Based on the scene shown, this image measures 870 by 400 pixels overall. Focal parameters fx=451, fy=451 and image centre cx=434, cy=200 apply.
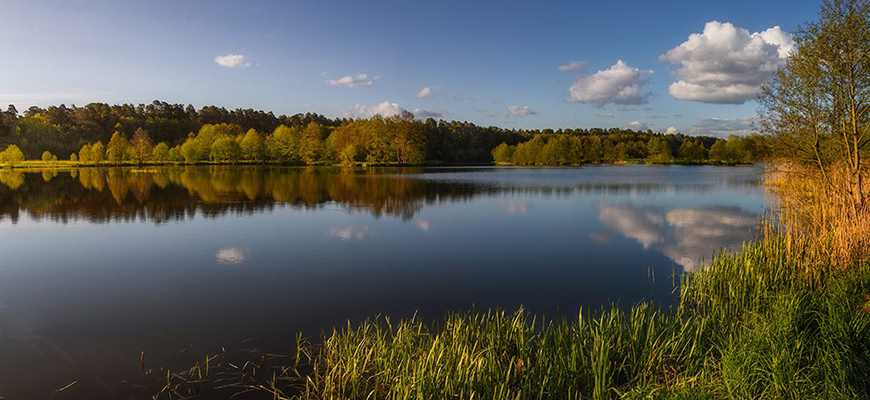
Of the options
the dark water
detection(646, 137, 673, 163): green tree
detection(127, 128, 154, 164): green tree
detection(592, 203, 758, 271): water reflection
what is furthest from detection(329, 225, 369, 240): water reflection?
detection(646, 137, 673, 163): green tree

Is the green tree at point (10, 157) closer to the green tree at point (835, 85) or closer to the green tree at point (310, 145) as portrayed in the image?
the green tree at point (310, 145)

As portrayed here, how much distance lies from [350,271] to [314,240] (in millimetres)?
4804

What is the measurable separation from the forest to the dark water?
60.8m

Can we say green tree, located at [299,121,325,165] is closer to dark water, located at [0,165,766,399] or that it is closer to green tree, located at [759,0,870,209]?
dark water, located at [0,165,766,399]

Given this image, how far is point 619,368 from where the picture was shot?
218 inches

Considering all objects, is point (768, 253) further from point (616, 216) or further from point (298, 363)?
point (616, 216)

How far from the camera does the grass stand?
477cm

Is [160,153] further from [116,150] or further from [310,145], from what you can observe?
[310,145]

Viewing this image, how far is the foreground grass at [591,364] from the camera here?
15.6 feet

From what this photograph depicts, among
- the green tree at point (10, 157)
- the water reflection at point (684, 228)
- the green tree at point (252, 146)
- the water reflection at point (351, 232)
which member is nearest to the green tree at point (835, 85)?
the water reflection at point (684, 228)

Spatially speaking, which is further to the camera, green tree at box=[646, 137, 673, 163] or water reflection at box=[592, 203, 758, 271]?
green tree at box=[646, 137, 673, 163]

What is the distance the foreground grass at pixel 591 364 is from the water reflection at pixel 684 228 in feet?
21.0

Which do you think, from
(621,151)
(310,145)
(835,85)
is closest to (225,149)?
(310,145)

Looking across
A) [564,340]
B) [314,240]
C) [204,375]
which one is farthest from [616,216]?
[204,375]
